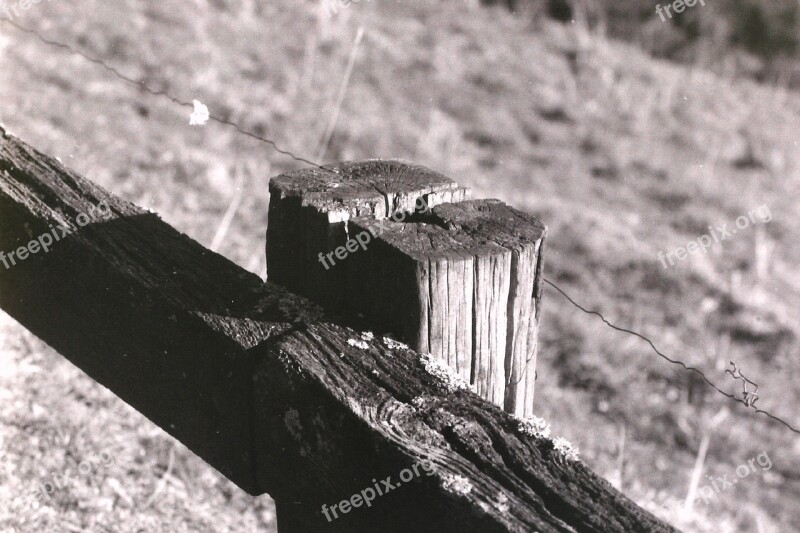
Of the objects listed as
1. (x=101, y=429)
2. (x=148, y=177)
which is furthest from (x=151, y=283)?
(x=148, y=177)

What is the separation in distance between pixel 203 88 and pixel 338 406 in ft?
16.3

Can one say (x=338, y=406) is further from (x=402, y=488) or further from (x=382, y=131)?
(x=382, y=131)

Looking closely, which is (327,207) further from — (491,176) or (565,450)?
(491,176)

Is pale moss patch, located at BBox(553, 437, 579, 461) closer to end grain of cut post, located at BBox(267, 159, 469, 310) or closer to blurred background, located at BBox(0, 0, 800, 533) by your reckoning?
end grain of cut post, located at BBox(267, 159, 469, 310)

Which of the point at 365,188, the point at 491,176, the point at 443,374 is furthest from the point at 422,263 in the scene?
the point at 491,176

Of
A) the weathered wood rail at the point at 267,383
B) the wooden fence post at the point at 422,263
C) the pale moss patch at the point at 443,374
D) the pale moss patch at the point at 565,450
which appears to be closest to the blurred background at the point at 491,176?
the weathered wood rail at the point at 267,383

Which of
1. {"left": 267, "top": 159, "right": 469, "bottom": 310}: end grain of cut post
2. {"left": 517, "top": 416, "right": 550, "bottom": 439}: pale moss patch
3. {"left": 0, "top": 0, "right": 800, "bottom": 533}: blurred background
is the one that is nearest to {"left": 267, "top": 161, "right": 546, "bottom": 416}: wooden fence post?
{"left": 267, "top": 159, "right": 469, "bottom": 310}: end grain of cut post

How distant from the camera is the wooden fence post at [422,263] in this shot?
1575 mm

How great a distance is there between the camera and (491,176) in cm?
639

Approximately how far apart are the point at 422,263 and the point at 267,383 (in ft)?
1.09

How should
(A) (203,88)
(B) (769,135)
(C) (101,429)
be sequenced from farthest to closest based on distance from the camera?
(B) (769,135) < (A) (203,88) < (C) (101,429)

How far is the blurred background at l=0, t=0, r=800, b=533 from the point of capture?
3172 mm

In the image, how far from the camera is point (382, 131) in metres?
6.39

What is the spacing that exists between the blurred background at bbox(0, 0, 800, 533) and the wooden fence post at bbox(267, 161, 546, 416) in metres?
1.42
